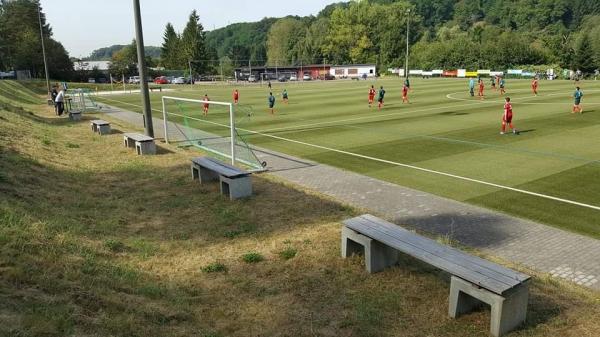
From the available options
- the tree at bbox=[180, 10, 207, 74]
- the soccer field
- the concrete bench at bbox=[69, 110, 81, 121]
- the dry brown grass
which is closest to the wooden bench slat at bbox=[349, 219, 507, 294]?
the dry brown grass

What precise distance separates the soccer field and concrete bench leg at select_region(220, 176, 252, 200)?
4.23m

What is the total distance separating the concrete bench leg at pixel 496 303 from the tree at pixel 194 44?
354 ft

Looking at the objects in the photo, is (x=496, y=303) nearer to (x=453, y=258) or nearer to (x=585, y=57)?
(x=453, y=258)

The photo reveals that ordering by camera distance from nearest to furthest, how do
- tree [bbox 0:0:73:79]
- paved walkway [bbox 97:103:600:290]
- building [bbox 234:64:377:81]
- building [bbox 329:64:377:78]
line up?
paved walkway [bbox 97:103:600:290]
tree [bbox 0:0:73:79]
building [bbox 329:64:377:78]
building [bbox 234:64:377:81]

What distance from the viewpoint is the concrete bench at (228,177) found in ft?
34.9

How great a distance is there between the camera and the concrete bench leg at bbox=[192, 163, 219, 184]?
479 inches

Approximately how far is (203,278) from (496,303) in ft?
13.2

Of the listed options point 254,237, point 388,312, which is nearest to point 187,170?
point 254,237

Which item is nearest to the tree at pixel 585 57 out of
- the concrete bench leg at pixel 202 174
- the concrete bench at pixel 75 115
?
the concrete bench at pixel 75 115

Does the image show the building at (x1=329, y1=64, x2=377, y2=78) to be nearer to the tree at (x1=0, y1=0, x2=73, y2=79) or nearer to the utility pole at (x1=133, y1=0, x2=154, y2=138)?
the tree at (x1=0, y1=0, x2=73, y2=79)

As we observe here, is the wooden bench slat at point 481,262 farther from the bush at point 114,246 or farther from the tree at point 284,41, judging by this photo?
the tree at point 284,41

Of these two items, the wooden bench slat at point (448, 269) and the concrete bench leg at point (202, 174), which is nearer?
the wooden bench slat at point (448, 269)

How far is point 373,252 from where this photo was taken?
6852 mm

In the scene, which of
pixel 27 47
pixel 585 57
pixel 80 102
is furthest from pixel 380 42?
pixel 80 102
